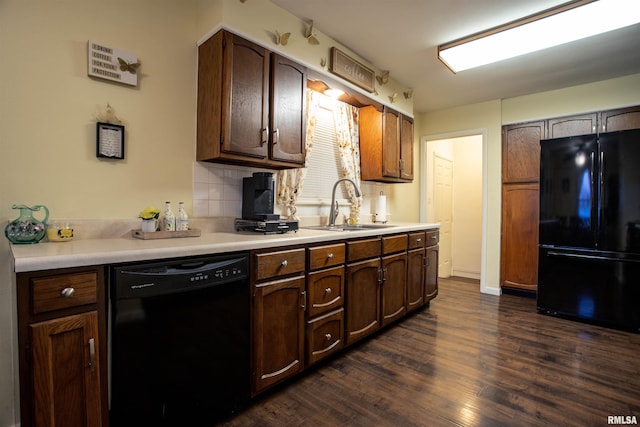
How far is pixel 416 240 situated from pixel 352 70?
1733mm

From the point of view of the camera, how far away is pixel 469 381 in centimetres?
202

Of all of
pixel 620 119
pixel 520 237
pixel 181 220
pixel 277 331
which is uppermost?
pixel 620 119

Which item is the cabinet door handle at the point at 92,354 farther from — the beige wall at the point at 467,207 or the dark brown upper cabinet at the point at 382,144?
the beige wall at the point at 467,207

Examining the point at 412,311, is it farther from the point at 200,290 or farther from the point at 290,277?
the point at 200,290

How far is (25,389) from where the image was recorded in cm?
A: 107

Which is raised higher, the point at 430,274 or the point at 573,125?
the point at 573,125

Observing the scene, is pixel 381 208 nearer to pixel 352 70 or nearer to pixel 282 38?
pixel 352 70

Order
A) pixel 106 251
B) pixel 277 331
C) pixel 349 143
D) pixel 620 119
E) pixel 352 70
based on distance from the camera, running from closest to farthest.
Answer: pixel 106 251 → pixel 277 331 → pixel 352 70 → pixel 349 143 → pixel 620 119

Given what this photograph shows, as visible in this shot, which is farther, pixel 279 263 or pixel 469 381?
pixel 469 381

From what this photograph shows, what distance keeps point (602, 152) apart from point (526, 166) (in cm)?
100

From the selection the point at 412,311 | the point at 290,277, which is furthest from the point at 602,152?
the point at 290,277

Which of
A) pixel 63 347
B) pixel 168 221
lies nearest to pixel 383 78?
pixel 168 221

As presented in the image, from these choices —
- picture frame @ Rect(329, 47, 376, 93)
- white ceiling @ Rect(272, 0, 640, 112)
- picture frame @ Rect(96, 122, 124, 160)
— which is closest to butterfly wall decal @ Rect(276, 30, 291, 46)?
white ceiling @ Rect(272, 0, 640, 112)

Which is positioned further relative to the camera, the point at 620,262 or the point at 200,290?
the point at 620,262
